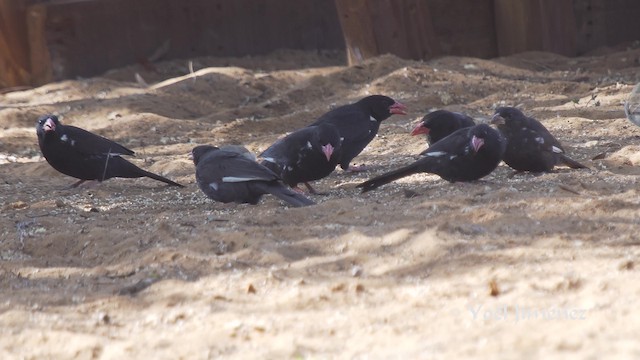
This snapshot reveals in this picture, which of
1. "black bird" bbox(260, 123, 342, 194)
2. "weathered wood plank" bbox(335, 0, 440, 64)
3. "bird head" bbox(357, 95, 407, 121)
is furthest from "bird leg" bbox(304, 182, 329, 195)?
"weathered wood plank" bbox(335, 0, 440, 64)

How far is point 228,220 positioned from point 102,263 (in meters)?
0.95

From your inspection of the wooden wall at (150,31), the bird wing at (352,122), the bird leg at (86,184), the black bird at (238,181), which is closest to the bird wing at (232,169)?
the black bird at (238,181)

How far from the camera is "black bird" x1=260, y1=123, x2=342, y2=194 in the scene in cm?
756

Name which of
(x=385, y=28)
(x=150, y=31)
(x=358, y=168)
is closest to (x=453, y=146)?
(x=358, y=168)

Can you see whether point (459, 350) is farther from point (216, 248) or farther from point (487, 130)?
point (487, 130)

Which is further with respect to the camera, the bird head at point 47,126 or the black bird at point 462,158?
the bird head at point 47,126

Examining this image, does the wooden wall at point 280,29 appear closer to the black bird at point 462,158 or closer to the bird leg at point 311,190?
the bird leg at point 311,190

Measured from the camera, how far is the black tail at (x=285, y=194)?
6727 millimetres

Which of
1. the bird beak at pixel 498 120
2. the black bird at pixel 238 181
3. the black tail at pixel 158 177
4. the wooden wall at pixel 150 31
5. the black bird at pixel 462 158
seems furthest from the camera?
the wooden wall at pixel 150 31

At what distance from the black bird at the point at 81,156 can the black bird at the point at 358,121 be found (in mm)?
1472

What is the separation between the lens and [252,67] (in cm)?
1392

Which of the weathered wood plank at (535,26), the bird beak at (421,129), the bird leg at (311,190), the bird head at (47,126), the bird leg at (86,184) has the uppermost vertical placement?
the bird head at (47,126)

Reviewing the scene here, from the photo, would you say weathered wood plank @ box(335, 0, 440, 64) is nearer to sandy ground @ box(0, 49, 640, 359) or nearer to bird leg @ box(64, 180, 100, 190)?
sandy ground @ box(0, 49, 640, 359)

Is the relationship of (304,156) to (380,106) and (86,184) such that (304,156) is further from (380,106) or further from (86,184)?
(86,184)
